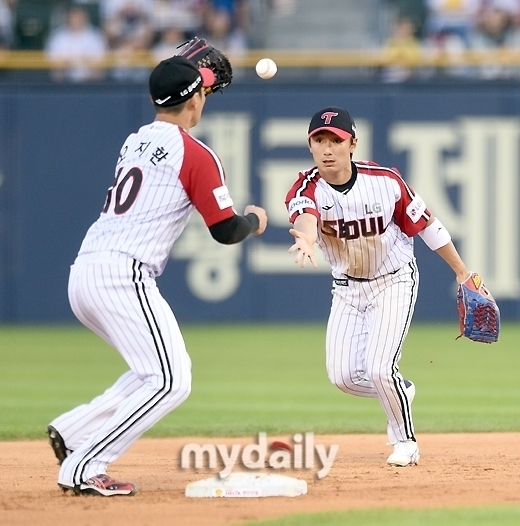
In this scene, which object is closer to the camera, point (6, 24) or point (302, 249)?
point (302, 249)

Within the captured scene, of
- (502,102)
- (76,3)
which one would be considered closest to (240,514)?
(502,102)

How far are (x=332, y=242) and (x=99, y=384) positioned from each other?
414cm

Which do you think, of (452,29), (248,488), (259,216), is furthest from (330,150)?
(452,29)

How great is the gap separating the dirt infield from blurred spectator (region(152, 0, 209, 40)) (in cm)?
861

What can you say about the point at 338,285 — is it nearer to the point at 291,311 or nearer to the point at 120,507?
the point at 120,507

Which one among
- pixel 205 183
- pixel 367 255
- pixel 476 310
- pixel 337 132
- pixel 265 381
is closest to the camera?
pixel 205 183

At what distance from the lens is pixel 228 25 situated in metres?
14.9

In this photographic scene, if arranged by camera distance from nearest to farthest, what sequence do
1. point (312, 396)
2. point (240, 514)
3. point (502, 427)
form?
point (240, 514) → point (502, 427) → point (312, 396)

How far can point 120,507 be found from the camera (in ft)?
16.2

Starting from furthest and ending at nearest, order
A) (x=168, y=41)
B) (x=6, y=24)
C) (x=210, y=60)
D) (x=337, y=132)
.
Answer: (x=6, y=24), (x=168, y=41), (x=337, y=132), (x=210, y=60)

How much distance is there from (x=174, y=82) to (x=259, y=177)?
30.2 feet

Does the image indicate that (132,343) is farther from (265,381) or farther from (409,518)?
(265,381)

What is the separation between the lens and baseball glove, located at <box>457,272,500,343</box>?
6.41 m

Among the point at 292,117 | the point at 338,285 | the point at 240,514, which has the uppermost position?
the point at 292,117
